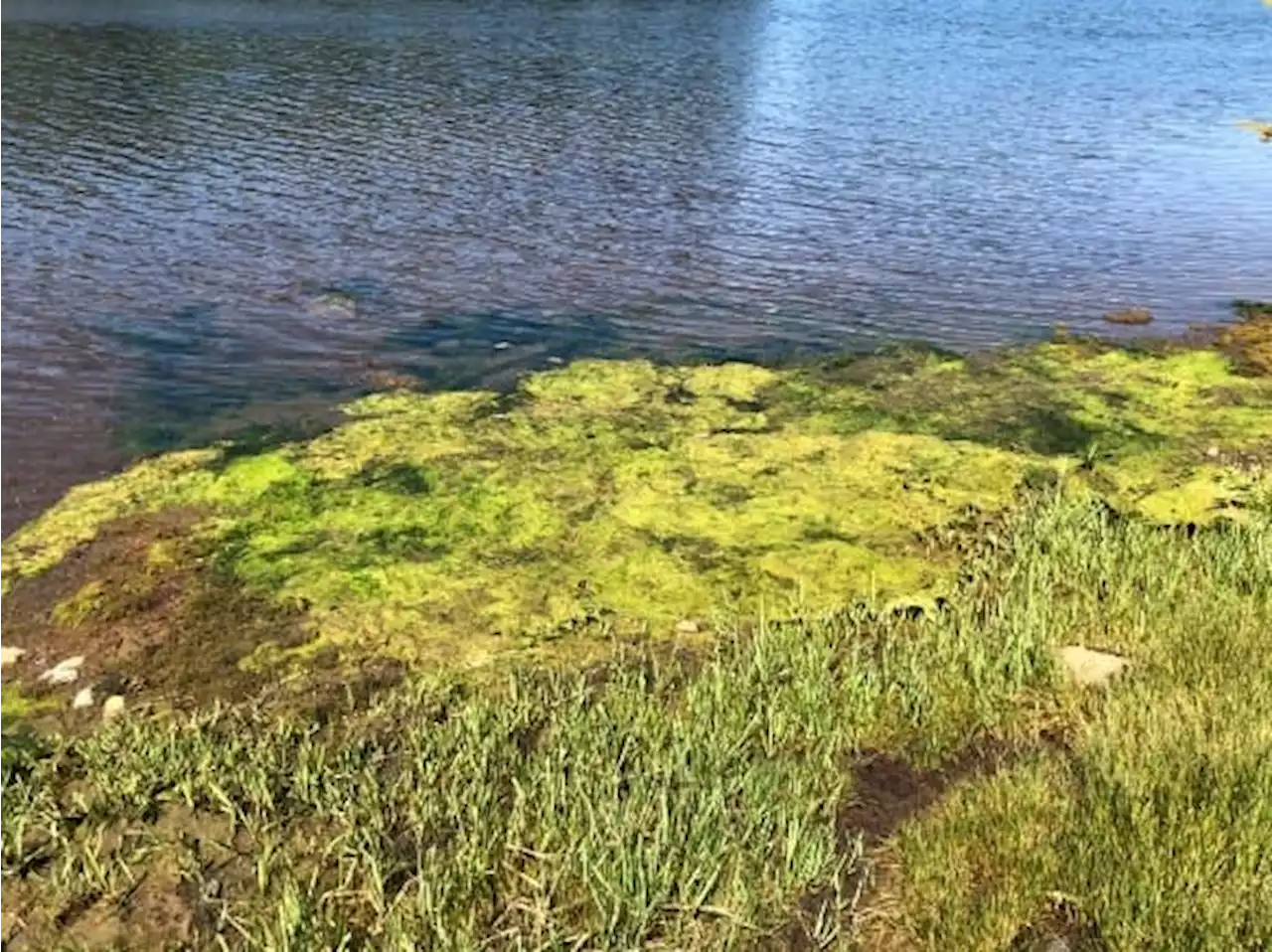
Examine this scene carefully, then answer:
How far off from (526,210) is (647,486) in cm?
1198

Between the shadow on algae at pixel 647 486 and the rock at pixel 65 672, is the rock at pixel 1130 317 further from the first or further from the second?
the rock at pixel 65 672

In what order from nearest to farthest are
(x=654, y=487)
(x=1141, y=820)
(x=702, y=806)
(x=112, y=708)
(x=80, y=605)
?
1. (x=1141, y=820)
2. (x=702, y=806)
3. (x=112, y=708)
4. (x=80, y=605)
5. (x=654, y=487)

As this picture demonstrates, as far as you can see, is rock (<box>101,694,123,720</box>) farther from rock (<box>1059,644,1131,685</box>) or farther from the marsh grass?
rock (<box>1059,644,1131,685</box>)

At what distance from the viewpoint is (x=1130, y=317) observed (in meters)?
16.1

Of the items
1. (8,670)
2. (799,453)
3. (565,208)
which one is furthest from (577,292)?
(8,670)

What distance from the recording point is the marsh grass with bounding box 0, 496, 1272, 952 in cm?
505

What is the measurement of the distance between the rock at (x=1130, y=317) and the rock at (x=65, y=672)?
12.8 metres

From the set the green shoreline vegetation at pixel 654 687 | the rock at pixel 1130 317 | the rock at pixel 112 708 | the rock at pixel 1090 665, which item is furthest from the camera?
the rock at pixel 1130 317

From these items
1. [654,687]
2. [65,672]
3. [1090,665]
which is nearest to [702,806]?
[654,687]

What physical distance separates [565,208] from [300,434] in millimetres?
10623

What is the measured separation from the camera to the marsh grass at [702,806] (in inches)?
199

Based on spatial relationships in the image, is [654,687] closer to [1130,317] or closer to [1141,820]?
[1141,820]

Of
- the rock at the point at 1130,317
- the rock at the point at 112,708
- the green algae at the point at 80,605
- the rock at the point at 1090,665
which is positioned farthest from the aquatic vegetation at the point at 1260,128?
the rock at the point at 112,708

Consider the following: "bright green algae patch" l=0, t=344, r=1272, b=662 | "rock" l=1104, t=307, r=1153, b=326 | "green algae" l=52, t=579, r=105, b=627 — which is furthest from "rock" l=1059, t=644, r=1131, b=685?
"rock" l=1104, t=307, r=1153, b=326
